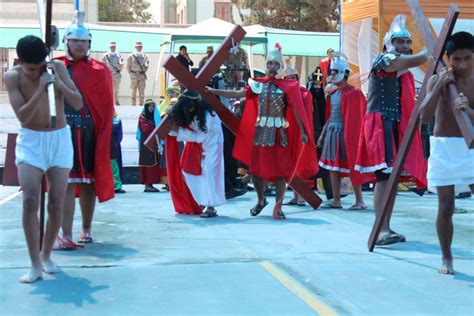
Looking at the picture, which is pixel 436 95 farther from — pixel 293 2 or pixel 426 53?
pixel 293 2

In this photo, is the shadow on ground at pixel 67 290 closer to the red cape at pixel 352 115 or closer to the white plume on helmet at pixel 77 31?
the white plume on helmet at pixel 77 31

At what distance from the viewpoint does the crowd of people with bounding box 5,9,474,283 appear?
20.4 feet

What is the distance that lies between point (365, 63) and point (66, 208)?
389 inches

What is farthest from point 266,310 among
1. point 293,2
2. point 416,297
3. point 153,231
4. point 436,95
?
point 293,2

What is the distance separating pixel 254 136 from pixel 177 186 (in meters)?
1.19

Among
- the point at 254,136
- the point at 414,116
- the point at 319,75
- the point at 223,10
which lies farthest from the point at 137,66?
the point at 223,10

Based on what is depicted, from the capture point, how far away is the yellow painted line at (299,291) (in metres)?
5.40

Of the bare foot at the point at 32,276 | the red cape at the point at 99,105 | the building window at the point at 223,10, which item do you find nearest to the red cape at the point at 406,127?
the red cape at the point at 99,105

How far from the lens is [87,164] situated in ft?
25.7

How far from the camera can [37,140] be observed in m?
6.23

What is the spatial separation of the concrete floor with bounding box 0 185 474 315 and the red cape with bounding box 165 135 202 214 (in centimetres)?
53

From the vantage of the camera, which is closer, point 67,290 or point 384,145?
point 67,290

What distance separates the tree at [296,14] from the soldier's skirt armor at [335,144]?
106ft

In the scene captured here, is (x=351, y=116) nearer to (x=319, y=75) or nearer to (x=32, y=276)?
(x=319, y=75)
